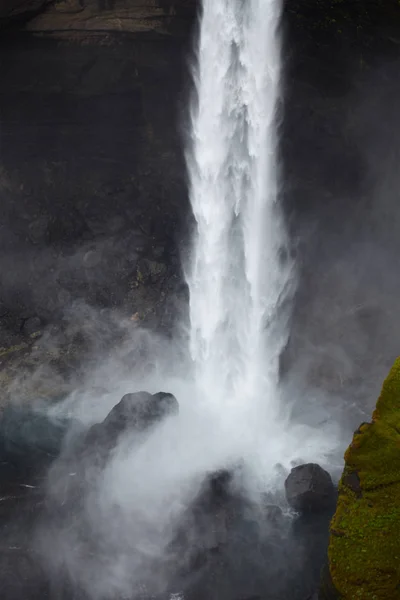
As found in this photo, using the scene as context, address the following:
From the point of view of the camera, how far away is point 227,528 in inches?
568

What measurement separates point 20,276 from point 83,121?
624 cm

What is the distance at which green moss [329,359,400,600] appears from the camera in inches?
364

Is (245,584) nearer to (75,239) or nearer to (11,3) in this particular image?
(75,239)

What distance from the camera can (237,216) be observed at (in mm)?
20531

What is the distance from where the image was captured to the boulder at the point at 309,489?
48.2ft

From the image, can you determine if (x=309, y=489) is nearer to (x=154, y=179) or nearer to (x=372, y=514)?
(x=372, y=514)

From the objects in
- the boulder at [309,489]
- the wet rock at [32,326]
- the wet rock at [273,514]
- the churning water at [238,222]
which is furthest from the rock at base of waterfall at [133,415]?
the wet rock at [32,326]

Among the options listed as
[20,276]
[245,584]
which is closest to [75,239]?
[20,276]

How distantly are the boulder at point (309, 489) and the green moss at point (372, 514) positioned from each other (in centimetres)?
436

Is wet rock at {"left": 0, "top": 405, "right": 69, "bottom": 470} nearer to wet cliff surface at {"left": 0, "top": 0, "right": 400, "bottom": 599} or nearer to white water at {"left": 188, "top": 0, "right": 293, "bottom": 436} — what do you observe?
wet cliff surface at {"left": 0, "top": 0, "right": 400, "bottom": 599}

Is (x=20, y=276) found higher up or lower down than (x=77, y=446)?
higher up

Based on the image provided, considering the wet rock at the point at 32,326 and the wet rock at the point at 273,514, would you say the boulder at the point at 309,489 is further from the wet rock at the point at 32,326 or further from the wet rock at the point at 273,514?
the wet rock at the point at 32,326

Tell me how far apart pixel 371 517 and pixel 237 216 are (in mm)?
12397

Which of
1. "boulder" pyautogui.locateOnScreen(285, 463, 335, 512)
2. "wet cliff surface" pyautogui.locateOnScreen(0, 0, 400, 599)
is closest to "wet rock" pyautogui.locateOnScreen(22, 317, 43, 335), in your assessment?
"wet cliff surface" pyautogui.locateOnScreen(0, 0, 400, 599)
